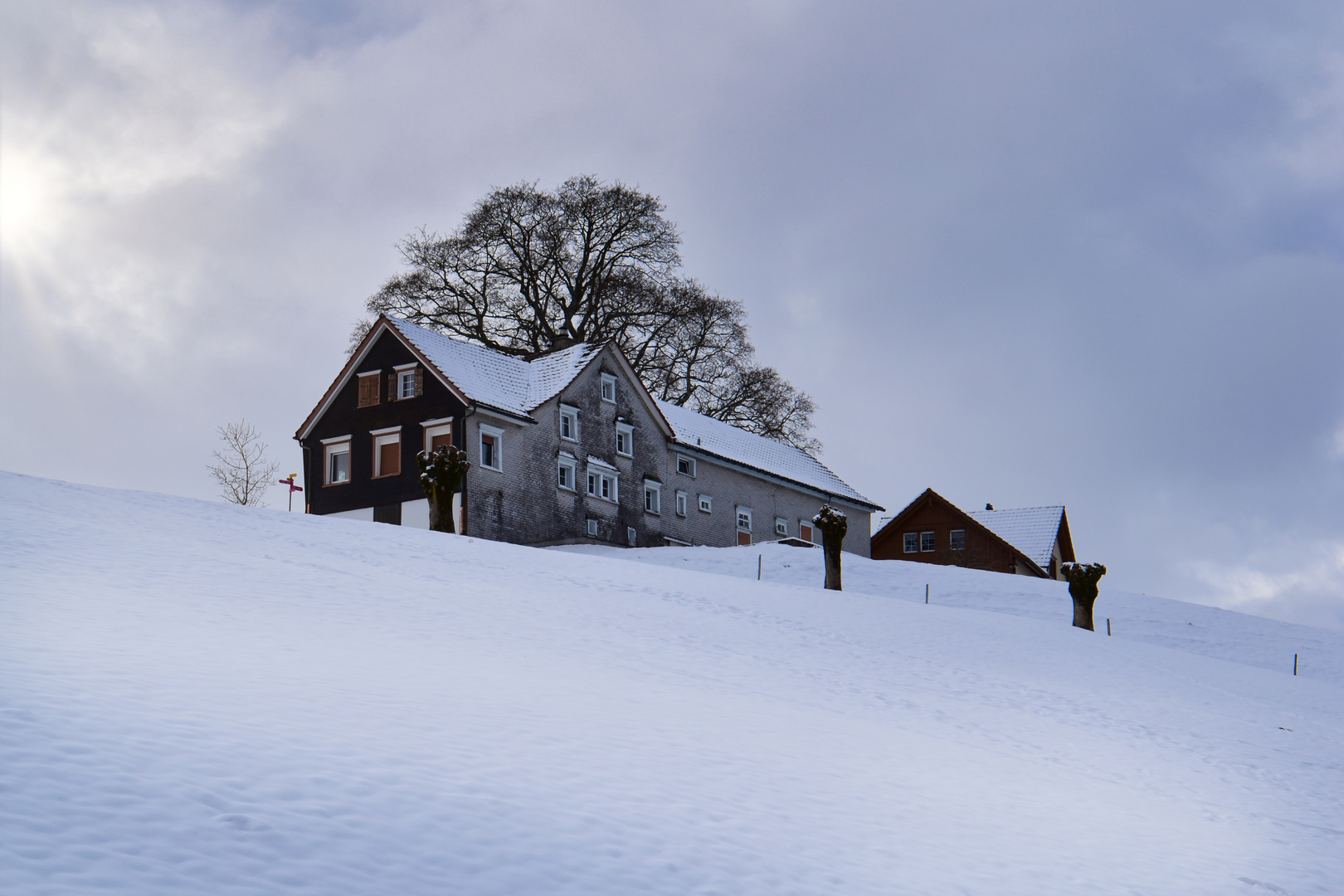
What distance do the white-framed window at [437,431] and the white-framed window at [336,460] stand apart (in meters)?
3.79

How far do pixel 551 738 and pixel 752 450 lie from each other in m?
44.8

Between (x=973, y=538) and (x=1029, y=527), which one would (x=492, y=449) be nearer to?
(x=973, y=538)

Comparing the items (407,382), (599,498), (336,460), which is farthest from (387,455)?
(599,498)

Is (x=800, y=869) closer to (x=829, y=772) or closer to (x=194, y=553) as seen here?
(x=829, y=772)

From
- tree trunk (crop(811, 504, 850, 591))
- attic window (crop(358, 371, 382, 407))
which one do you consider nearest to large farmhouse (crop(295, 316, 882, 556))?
attic window (crop(358, 371, 382, 407))

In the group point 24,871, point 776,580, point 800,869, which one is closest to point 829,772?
point 800,869

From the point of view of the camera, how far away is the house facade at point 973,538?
6262 centimetres

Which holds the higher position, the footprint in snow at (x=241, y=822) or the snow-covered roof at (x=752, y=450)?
the snow-covered roof at (x=752, y=450)

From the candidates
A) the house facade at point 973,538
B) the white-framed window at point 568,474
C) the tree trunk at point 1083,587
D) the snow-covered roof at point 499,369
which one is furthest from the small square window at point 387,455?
the house facade at point 973,538

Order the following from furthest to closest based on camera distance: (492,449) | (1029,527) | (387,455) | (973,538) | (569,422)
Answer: (1029,527)
(973,538)
(569,422)
(387,455)
(492,449)

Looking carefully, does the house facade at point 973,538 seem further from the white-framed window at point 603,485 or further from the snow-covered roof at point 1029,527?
the white-framed window at point 603,485

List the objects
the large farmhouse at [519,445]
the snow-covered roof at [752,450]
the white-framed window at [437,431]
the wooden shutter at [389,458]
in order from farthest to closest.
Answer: the snow-covered roof at [752,450] → the wooden shutter at [389,458] → the large farmhouse at [519,445] → the white-framed window at [437,431]

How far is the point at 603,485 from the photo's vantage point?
47.8 m

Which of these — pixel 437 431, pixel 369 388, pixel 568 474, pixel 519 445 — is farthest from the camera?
pixel 568 474
